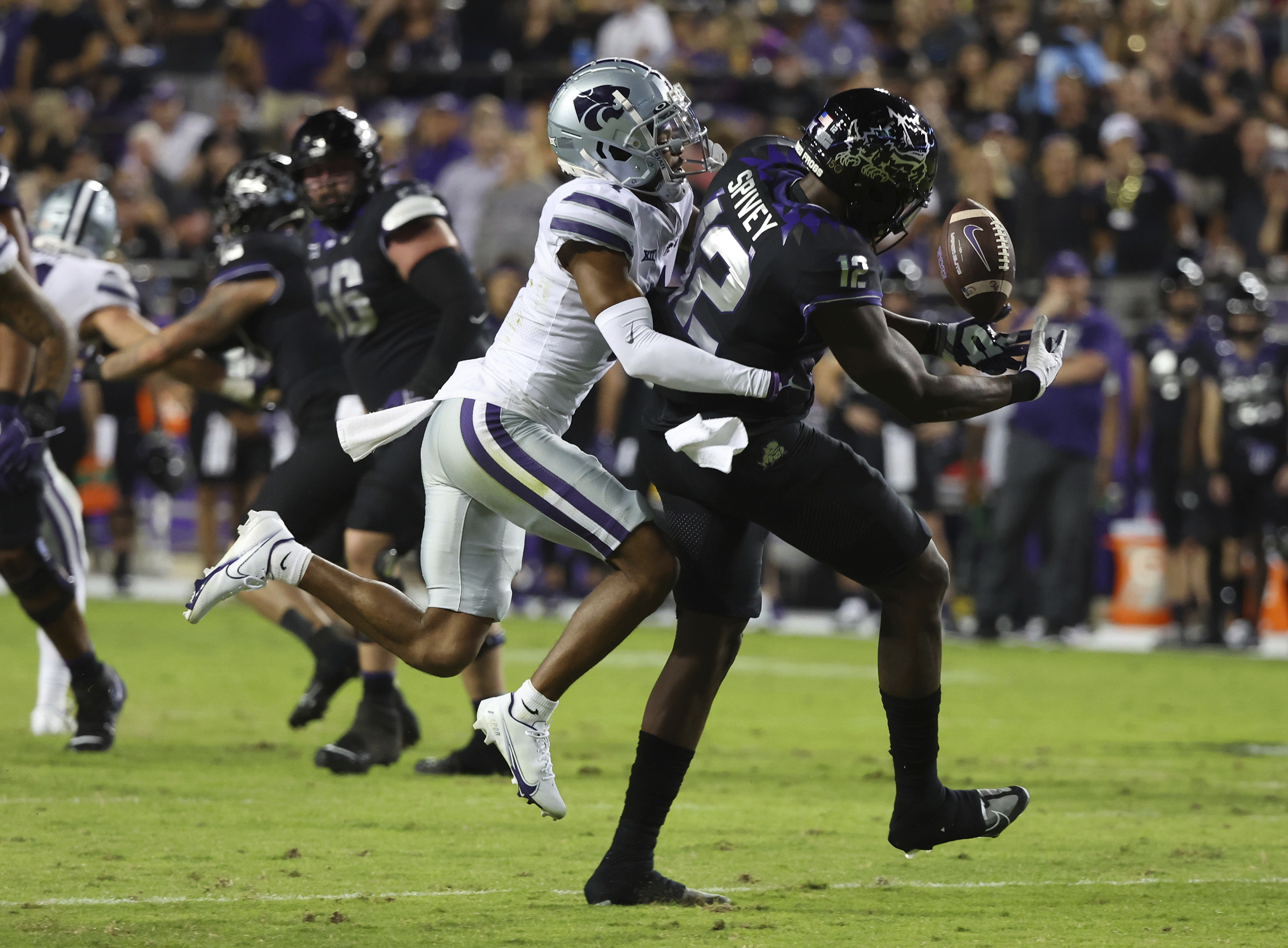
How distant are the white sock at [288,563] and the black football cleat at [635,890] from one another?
3.83 feet

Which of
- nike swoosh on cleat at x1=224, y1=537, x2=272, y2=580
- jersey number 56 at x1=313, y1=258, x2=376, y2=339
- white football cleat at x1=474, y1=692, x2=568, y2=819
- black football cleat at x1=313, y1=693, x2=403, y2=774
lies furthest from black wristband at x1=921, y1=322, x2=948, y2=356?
black football cleat at x1=313, y1=693, x2=403, y2=774

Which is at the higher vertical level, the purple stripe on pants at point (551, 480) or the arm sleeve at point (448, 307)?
the arm sleeve at point (448, 307)

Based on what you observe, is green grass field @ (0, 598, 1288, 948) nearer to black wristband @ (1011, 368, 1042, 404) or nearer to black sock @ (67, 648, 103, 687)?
black sock @ (67, 648, 103, 687)

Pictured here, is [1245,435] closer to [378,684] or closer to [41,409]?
[378,684]

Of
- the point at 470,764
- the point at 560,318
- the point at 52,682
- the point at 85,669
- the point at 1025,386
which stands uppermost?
the point at 560,318

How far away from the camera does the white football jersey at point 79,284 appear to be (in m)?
7.07

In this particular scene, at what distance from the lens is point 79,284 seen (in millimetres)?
7105

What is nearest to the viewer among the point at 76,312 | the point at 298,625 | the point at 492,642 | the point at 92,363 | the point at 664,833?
the point at 664,833

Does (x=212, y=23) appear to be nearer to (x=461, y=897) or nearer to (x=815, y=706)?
(x=815, y=706)

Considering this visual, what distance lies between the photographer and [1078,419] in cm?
1188

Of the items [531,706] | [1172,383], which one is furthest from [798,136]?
[531,706]

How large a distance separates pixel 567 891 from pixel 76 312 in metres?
3.61

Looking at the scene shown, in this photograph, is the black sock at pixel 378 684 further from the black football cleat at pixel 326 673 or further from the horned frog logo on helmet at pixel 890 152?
the horned frog logo on helmet at pixel 890 152

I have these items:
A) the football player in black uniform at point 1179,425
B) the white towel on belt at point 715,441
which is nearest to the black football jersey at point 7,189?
the white towel on belt at point 715,441
